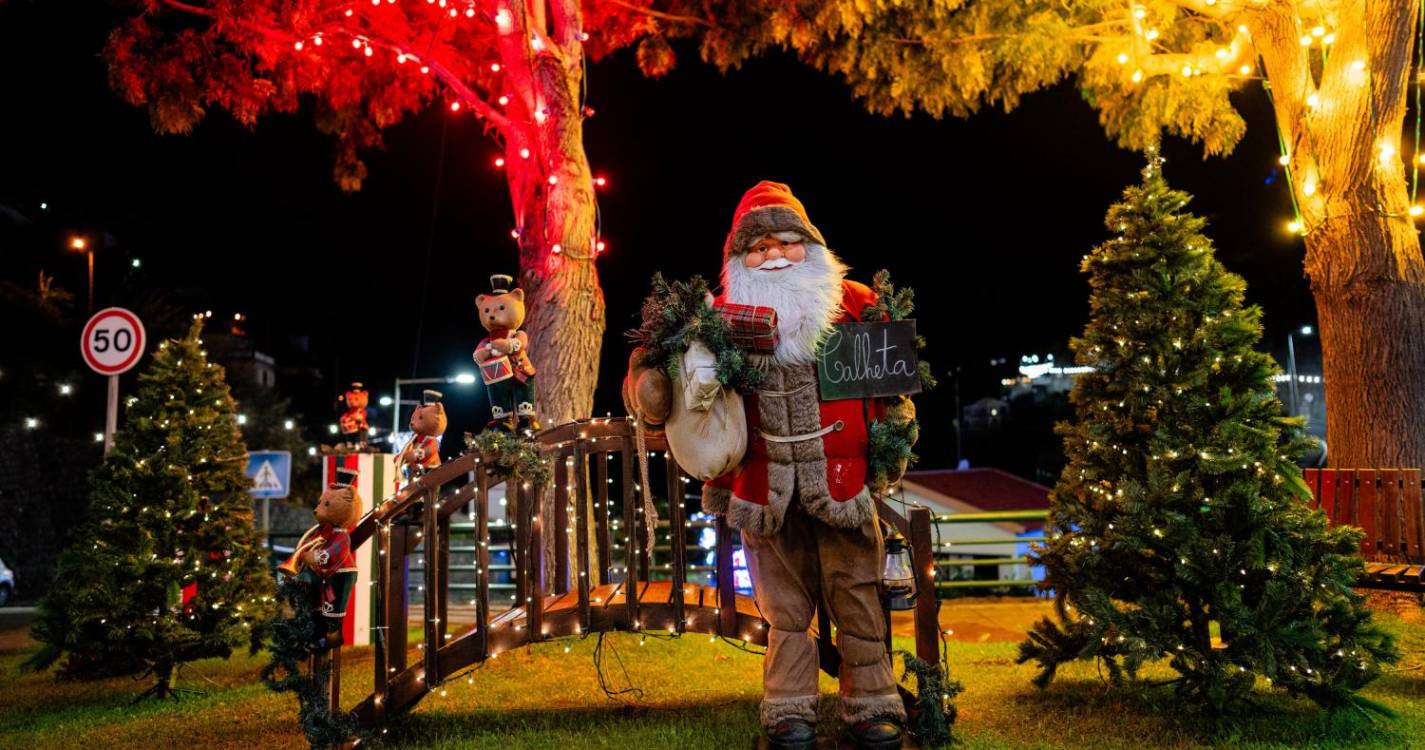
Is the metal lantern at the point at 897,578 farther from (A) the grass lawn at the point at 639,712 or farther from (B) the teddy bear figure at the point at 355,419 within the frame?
(B) the teddy bear figure at the point at 355,419

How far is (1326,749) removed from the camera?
4.02m

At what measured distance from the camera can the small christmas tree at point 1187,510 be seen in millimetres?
4262

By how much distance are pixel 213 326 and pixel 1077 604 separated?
28.4 m

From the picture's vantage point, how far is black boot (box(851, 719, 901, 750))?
3793mm

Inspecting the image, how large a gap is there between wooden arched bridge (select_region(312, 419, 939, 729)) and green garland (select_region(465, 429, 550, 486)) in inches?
2.1

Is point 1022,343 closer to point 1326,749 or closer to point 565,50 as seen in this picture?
point 565,50

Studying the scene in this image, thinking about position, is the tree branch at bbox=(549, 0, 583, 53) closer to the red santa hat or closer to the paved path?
the red santa hat

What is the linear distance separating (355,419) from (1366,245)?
26.3 ft

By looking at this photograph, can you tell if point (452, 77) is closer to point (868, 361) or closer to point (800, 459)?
point (868, 361)

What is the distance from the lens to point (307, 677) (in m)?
4.28

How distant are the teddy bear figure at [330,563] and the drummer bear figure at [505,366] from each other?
0.97 meters

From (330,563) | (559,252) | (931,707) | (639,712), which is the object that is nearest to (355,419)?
(559,252)

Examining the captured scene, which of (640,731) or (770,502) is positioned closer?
(770,502)

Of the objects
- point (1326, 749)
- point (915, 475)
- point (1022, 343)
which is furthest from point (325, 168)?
point (1022, 343)
